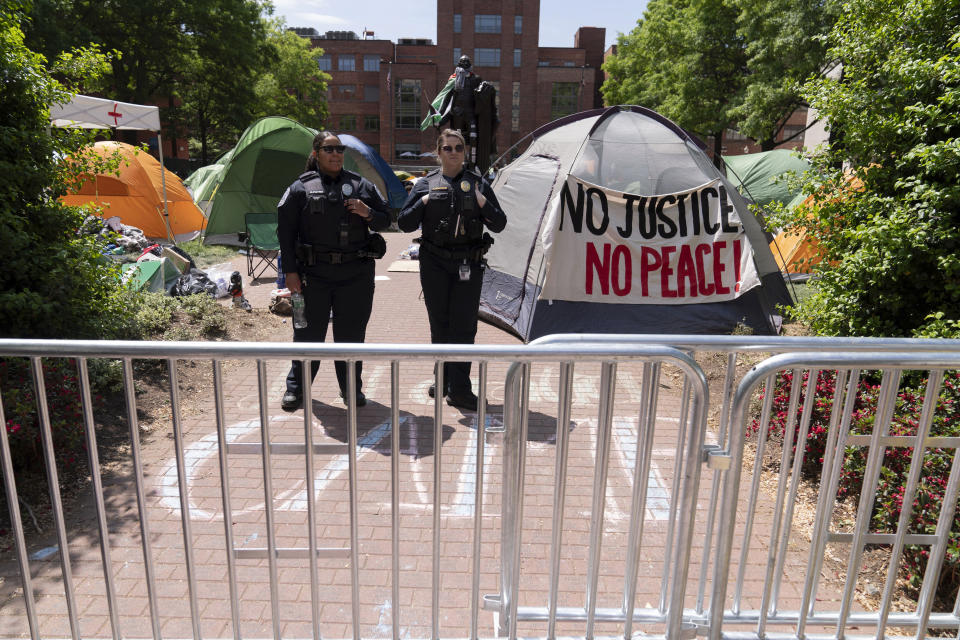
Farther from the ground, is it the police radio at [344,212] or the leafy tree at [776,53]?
the leafy tree at [776,53]

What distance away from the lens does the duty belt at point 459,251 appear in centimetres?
486

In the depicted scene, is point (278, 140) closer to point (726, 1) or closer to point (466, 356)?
point (466, 356)

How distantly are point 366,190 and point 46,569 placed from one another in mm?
3079

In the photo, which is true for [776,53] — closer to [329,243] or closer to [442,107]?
[442,107]

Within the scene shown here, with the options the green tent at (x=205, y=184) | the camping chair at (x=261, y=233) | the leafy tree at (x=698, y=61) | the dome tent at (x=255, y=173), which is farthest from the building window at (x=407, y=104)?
the camping chair at (x=261, y=233)

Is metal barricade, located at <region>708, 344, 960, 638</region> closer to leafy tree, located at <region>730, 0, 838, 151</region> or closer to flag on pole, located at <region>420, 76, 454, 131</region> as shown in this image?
flag on pole, located at <region>420, 76, 454, 131</region>

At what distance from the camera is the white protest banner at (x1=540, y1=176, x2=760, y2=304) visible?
696cm

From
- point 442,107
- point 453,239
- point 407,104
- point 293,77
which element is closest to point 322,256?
point 453,239

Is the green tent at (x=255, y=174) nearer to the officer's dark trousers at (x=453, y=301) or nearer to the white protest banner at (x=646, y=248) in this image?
the white protest banner at (x=646, y=248)

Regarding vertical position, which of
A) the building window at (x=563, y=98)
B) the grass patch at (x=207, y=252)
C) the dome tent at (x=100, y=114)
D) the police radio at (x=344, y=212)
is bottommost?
the grass patch at (x=207, y=252)

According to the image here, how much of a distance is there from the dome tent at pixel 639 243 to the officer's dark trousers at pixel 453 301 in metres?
1.92

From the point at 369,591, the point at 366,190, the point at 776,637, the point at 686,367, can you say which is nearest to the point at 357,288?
the point at 366,190

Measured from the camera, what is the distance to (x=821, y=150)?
16.4 feet

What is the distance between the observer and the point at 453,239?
4.81 meters
